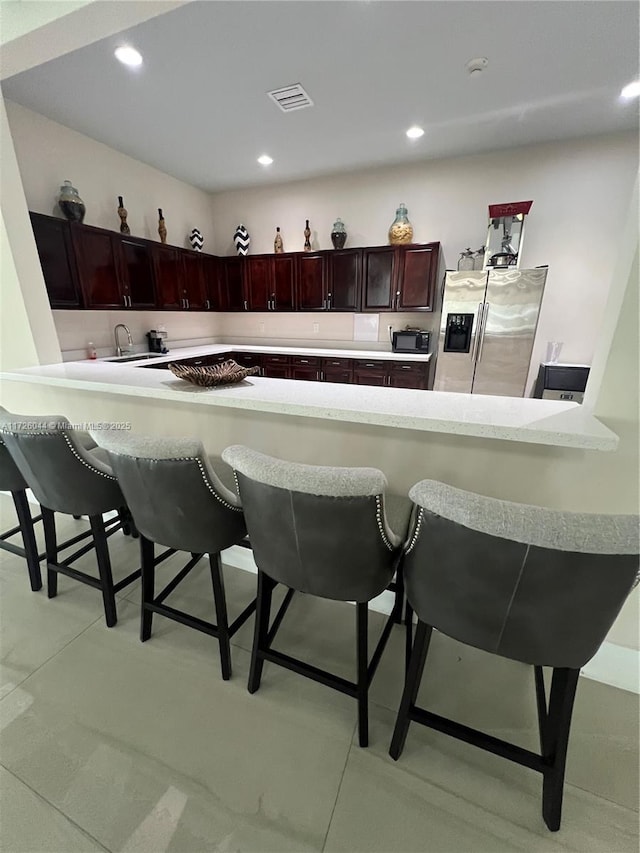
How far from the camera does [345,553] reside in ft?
3.40

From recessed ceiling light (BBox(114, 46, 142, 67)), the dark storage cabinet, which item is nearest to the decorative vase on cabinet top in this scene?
the dark storage cabinet

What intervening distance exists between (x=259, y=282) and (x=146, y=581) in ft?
14.2

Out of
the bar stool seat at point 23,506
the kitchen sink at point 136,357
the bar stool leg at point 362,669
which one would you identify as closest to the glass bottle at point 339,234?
the kitchen sink at point 136,357

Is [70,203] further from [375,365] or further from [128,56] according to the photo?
[375,365]

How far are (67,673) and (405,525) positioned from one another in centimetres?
156

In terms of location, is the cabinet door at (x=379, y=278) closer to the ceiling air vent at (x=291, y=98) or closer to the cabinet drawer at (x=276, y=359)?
the cabinet drawer at (x=276, y=359)

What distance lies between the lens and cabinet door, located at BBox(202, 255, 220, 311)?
490 cm

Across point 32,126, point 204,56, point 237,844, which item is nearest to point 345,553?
point 237,844

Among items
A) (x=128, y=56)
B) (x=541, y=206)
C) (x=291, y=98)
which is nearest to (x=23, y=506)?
(x=128, y=56)

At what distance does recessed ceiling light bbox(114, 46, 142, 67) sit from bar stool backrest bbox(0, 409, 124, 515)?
96.9 inches

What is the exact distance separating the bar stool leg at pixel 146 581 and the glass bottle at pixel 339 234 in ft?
13.8

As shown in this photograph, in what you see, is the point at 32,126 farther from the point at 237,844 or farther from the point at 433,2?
the point at 237,844

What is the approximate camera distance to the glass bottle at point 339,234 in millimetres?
4465

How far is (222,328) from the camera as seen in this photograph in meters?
5.73
